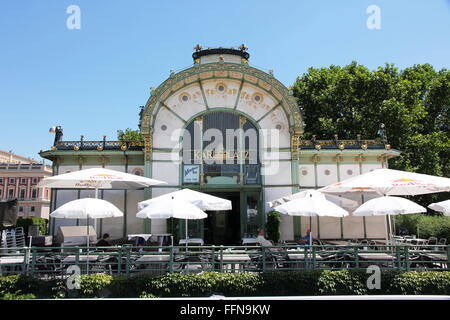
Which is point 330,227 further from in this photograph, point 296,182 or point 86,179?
point 86,179

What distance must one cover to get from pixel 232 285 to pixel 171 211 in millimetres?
2615

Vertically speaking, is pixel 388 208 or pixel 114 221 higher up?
pixel 388 208

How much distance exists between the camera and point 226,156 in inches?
695

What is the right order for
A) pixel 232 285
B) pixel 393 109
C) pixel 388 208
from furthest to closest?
pixel 393 109
pixel 388 208
pixel 232 285

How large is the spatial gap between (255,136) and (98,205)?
970cm

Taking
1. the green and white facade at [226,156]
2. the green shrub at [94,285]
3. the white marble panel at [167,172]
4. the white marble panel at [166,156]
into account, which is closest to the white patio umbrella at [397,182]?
the green and white facade at [226,156]

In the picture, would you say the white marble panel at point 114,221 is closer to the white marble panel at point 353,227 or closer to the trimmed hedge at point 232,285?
the trimmed hedge at point 232,285

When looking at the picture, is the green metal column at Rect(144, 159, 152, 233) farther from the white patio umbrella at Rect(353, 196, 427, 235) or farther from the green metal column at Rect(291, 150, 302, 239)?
the white patio umbrella at Rect(353, 196, 427, 235)

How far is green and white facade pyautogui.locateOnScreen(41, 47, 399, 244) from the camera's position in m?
17.5

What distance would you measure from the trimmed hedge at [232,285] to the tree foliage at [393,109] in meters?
18.0

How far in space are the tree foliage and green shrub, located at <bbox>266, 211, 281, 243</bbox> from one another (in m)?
13.3

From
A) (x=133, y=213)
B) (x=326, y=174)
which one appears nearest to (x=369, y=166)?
(x=326, y=174)

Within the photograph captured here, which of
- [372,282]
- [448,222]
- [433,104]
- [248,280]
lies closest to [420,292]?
[372,282]
